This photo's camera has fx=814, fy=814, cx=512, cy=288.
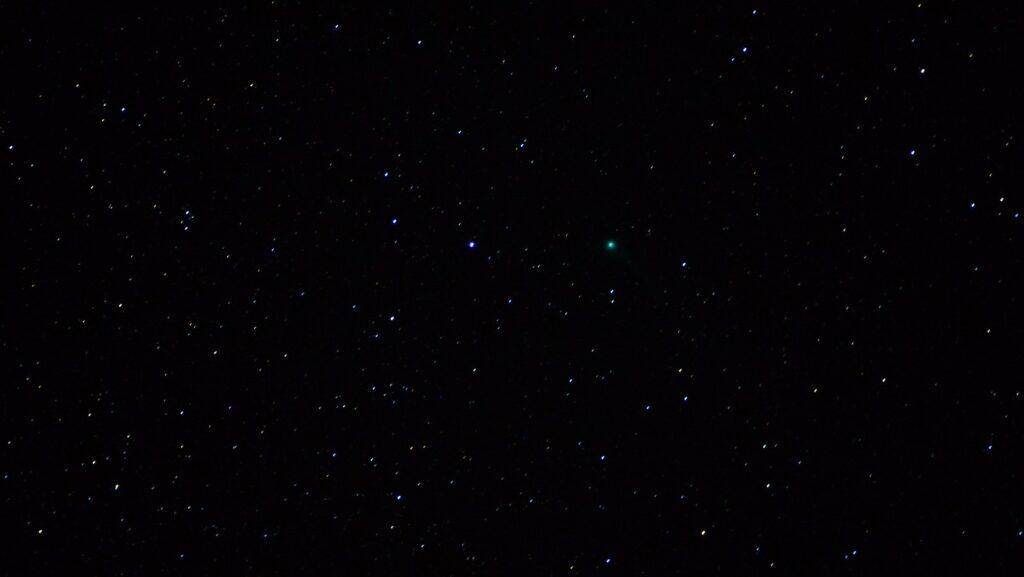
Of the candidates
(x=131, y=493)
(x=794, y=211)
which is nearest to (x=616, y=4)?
(x=794, y=211)

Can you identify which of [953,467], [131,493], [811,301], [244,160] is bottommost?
[953,467]

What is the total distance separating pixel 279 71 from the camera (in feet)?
1.69

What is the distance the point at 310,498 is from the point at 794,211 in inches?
14.8

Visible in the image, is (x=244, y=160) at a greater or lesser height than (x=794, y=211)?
greater

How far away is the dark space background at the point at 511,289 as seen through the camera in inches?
20.3

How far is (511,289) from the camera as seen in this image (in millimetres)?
533

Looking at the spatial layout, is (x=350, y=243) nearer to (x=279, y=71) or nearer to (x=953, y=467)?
(x=279, y=71)

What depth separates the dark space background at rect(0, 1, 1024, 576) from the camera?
0.52 meters

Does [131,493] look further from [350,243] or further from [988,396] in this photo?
[988,396]

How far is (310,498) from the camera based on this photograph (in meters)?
0.55

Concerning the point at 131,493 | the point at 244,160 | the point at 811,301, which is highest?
the point at 244,160

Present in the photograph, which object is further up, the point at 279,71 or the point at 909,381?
the point at 279,71

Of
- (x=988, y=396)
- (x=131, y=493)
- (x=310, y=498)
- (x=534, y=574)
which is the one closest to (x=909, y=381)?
(x=988, y=396)

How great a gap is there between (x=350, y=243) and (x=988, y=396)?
1.46ft
